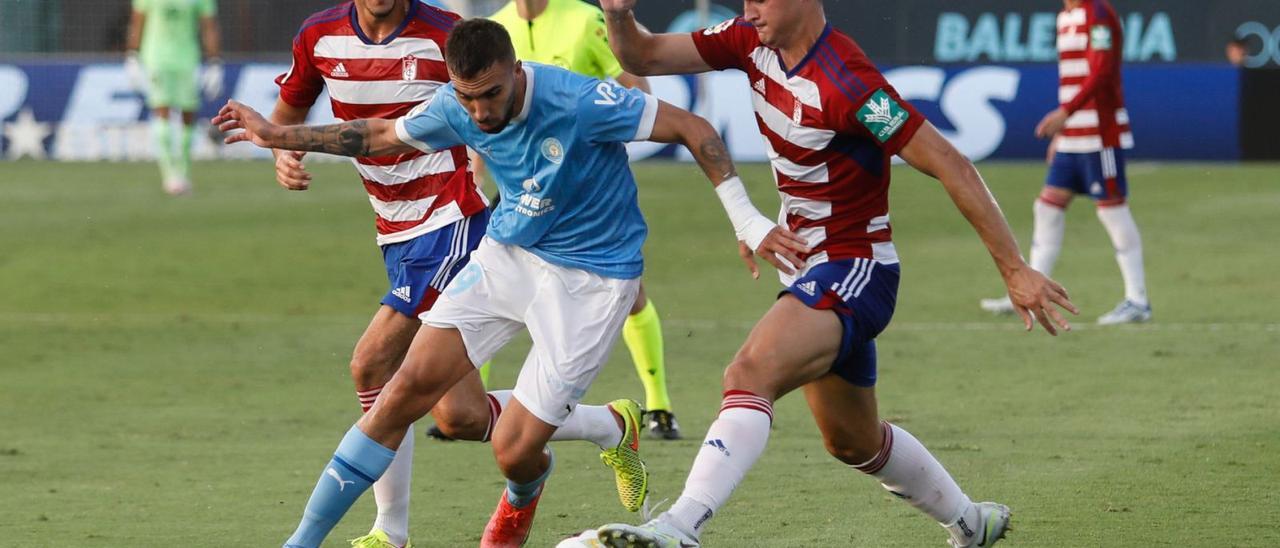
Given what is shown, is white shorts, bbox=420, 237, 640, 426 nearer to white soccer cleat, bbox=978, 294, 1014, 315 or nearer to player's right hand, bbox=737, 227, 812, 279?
player's right hand, bbox=737, 227, 812, 279

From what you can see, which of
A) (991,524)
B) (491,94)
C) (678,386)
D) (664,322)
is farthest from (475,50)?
(664,322)

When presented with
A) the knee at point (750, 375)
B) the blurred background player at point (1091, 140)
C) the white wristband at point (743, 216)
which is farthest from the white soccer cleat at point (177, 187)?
the knee at point (750, 375)

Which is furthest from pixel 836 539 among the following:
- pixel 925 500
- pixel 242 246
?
pixel 242 246

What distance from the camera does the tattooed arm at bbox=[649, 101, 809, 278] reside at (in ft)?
17.2

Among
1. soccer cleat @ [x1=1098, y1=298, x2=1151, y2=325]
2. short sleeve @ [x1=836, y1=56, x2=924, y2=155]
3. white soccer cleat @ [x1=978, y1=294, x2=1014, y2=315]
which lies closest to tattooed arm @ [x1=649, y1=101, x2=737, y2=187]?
short sleeve @ [x1=836, y1=56, x2=924, y2=155]

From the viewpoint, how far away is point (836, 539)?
615 centimetres

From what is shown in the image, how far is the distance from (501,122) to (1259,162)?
18.4 m

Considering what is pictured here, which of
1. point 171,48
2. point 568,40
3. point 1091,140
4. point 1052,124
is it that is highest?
point 568,40

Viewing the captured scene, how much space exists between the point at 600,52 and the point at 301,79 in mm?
2175

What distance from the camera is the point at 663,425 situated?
8.30 metres

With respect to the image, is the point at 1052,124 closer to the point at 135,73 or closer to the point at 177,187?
the point at 177,187

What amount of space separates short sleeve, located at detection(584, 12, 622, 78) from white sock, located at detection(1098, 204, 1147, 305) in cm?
461

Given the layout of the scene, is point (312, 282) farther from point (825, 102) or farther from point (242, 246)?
point (825, 102)

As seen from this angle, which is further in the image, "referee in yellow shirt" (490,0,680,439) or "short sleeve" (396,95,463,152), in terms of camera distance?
"referee in yellow shirt" (490,0,680,439)
